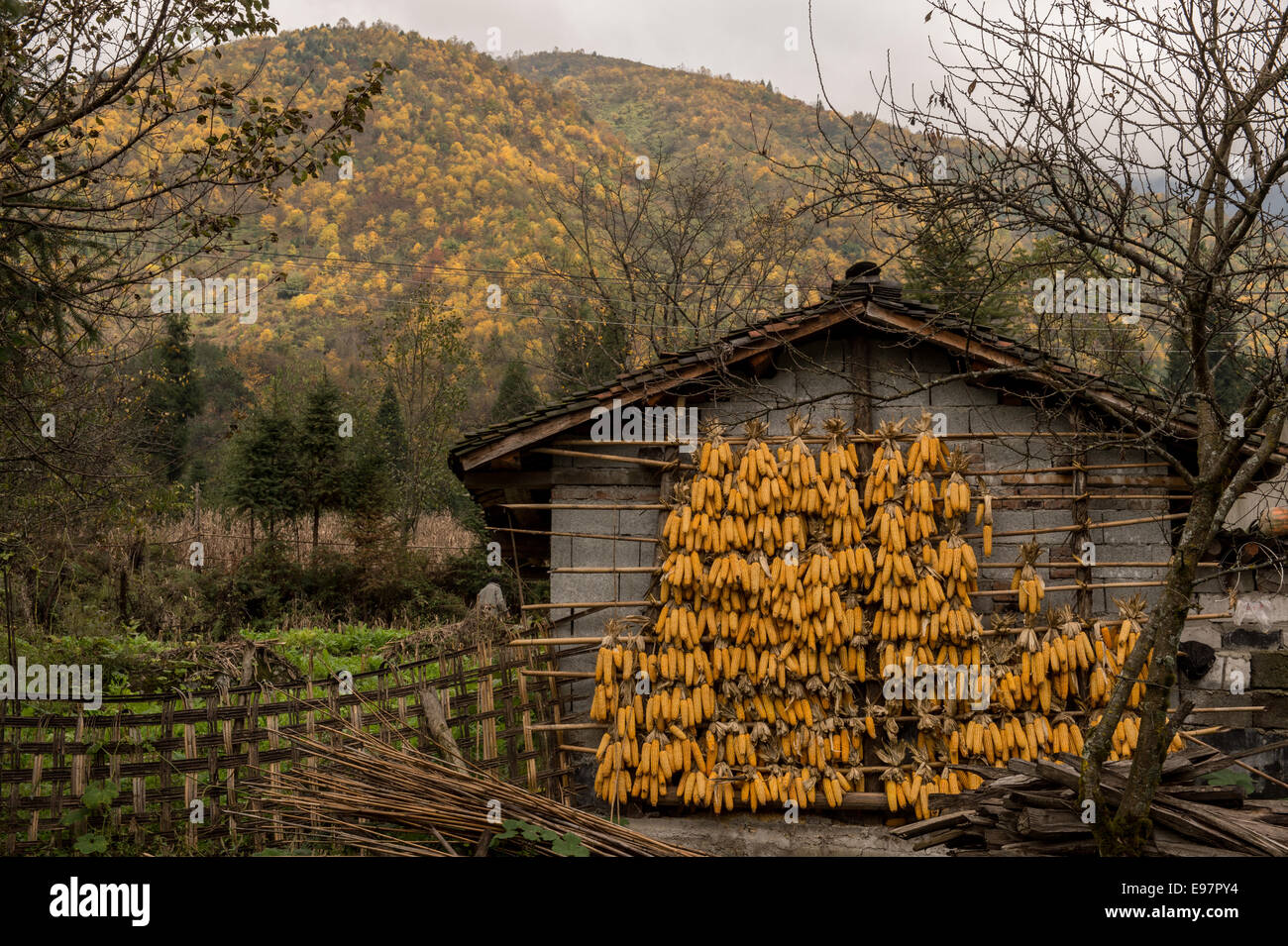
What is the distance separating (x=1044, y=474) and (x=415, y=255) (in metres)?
47.1

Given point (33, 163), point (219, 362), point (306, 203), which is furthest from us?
point (306, 203)

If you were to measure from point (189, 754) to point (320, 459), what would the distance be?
15786 mm

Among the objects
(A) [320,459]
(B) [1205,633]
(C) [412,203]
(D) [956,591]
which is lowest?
(B) [1205,633]

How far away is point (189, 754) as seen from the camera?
818 centimetres

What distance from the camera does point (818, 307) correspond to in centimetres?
909

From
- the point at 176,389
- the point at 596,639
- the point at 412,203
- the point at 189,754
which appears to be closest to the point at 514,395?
the point at 176,389

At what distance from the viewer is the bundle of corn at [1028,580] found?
8508 millimetres

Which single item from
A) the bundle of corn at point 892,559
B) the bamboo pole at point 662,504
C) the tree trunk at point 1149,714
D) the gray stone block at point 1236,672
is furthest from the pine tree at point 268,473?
the tree trunk at point 1149,714

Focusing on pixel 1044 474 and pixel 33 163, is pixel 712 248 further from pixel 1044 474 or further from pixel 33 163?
pixel 33 163

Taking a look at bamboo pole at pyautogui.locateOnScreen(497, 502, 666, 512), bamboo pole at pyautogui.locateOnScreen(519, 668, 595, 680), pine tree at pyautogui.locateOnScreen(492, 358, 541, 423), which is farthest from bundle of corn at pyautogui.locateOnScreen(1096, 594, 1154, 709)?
pine tree at pyautogui.locateOnScreen(492, 358, 541, 423)

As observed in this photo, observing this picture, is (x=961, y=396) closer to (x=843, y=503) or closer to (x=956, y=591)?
(x=843, y=503)

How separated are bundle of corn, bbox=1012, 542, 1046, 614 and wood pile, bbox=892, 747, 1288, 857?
8.24 feet

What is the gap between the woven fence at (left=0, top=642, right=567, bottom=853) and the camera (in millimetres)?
7957

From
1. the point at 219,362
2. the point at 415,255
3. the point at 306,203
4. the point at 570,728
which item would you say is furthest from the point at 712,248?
the point at 306,203
